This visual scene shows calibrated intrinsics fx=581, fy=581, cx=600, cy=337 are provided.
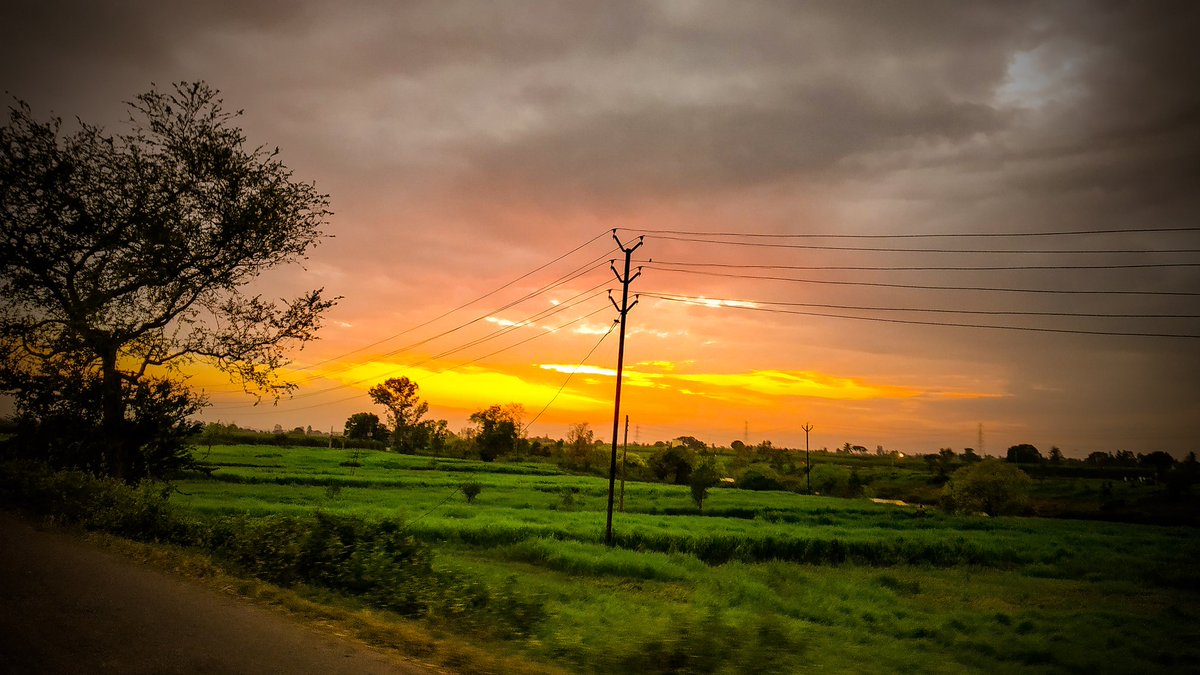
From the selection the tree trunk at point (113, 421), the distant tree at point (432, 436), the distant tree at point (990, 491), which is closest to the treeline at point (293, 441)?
the distant tree at point (432, 436)

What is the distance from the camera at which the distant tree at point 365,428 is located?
13638 cm

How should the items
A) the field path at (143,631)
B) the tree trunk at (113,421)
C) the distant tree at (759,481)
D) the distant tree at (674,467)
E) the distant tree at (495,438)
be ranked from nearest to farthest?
the field path at (143,631), the tree trunk at (113,421), the distant tree at (759,481), the distant tree at (674,467), the distant tree at (495,438)

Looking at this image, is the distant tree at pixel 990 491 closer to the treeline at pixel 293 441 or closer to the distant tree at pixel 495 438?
the distant tree at pixel 495 438

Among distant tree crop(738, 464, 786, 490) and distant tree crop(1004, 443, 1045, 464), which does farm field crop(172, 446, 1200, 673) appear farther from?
distant tree crop(1004, 443, 1045, 464)

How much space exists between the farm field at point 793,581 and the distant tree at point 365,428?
87.2 meters

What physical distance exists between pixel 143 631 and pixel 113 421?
1856 cm

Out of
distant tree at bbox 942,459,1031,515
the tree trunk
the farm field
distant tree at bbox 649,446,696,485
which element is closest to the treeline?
distant tree at bbox 649,446,696,485

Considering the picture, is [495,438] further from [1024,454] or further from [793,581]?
[1024,454]

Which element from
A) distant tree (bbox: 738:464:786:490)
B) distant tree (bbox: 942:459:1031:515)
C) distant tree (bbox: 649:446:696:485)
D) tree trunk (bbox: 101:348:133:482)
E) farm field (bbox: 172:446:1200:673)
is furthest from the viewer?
distant tree (bbox: 649:446:696:485)

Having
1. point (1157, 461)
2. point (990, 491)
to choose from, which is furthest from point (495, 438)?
point (1157, 461)

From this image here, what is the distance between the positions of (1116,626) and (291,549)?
24480 mm

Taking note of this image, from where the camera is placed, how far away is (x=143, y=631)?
761 centimetres

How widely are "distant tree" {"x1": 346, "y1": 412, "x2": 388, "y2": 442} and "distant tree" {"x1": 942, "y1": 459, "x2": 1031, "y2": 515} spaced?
114595 mm

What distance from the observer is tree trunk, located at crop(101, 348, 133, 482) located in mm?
21398
